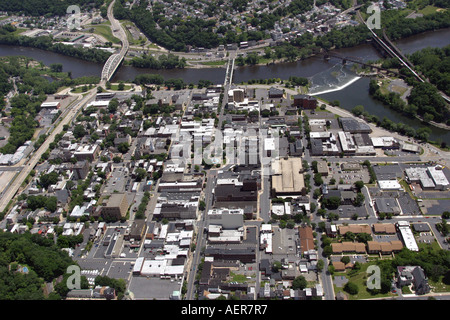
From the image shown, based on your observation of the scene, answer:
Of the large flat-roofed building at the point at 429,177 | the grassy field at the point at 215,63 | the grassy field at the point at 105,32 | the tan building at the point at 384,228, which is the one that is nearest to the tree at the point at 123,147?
the grassy field at the point at 215,63

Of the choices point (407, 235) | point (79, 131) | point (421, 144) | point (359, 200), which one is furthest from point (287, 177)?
point (79, 131)

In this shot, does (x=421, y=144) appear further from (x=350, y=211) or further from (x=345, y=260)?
(x=345, y=260)

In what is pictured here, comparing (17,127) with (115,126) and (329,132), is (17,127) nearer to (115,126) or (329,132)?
(115,126)

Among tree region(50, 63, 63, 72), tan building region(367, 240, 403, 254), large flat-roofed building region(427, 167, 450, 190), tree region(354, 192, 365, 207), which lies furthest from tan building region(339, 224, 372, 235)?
tree region(50, 63, 63, 72)

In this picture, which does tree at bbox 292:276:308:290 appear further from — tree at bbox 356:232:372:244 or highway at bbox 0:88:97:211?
highway at bbox 0:88:97:211

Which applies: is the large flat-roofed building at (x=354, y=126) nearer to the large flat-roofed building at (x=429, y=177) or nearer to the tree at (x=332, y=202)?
the large flat-roofed building at (x=429, y=177)

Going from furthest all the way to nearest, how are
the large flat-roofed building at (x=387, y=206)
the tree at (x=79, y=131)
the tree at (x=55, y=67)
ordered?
the tree at (x=55, y=67) < the tree at (x=79, y=131) < the large flat-roofed building at (x=387, y=206)
